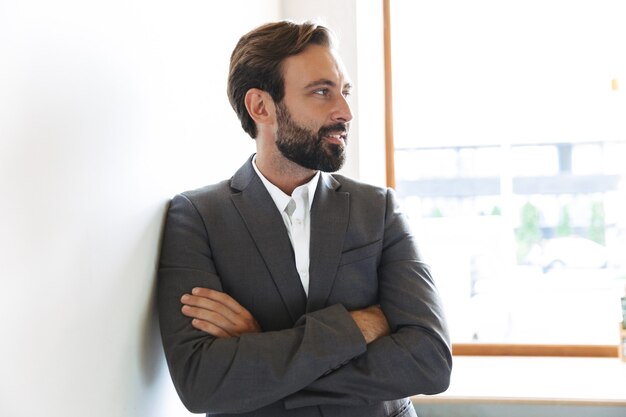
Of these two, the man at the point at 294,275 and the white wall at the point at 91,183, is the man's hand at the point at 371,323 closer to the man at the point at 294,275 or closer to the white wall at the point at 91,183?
the man at the point at 294,275

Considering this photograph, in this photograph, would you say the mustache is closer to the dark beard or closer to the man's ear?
the dark beard

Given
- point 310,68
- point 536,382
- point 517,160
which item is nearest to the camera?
point 310,68

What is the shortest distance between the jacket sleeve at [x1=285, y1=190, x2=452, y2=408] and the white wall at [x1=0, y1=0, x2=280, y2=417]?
0.40 m

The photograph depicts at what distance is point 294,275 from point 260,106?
0.43 m

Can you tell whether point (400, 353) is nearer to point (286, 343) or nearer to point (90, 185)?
point (286, 343)

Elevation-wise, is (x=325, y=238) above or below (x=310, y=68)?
below

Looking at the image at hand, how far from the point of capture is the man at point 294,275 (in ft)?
5.36

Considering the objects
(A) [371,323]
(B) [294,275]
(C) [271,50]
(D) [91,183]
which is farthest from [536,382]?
(D) [91,183]

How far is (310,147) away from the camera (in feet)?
6.17

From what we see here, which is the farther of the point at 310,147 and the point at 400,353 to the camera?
the point at 310,147

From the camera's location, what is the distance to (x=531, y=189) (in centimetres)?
336

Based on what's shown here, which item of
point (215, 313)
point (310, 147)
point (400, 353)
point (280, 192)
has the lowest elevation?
point (400, 353)

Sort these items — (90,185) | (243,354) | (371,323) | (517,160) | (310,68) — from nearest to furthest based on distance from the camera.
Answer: (90,185) → (243,354) → (371,323) → (310,68) → (517,160)

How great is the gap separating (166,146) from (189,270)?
11.3 inches
